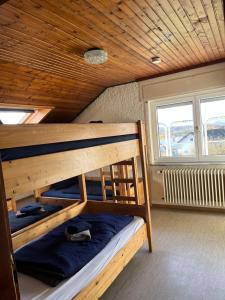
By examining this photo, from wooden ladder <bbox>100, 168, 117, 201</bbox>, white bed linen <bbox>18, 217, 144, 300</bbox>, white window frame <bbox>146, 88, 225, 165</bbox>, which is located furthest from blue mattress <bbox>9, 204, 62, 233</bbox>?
white window frame <bbox>146, 88, 225, 165</bbox>

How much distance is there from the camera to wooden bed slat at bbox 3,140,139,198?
1305 millimetres

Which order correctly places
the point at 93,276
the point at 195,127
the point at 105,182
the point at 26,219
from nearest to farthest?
1. the point at 93,276
2. the point at 26,219
3. the point at 195,127
4. the point at 105,182

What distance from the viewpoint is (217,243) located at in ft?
9.28

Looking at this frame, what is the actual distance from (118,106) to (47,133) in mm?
3145

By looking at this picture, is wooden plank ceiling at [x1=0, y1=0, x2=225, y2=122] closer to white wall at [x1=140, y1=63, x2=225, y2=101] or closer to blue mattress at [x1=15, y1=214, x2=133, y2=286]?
white wall at [x1=140, y1=63, x2=225, y2=101]

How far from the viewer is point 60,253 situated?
6.00ft

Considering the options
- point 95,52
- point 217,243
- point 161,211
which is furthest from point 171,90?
point 217,243

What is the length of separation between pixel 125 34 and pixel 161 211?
2939 millimetres

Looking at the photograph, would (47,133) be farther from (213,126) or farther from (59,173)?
(213,126)

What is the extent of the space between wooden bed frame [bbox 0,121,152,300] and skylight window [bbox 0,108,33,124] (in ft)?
6.57

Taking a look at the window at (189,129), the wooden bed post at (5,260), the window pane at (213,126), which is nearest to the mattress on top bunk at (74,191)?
the window at (189,129)

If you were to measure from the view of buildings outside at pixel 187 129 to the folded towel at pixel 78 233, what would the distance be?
253 cm

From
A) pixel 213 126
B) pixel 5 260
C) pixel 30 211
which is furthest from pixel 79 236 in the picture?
pixel 213 126

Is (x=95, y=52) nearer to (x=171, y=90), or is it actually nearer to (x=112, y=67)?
(x=112, y=67)
